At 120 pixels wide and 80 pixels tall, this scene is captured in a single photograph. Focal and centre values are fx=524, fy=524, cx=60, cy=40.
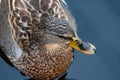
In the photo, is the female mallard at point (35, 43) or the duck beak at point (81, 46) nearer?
the duck beak at point (81, 46)

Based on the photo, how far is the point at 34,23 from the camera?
564 centimetres

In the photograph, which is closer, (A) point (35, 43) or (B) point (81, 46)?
(B) point (81, 46)

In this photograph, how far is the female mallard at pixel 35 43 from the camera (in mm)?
5613

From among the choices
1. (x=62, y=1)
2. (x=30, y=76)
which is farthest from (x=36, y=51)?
(x=62, y=1)

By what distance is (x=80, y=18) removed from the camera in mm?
6457

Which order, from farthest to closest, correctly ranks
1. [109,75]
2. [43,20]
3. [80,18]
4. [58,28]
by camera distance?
1. [80,18]
2. [109,75]
3. [43,20]
4. [58,28]

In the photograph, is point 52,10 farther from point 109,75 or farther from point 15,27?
point 109,75

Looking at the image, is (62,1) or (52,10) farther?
(62,1)

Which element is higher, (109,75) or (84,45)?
(84,45)

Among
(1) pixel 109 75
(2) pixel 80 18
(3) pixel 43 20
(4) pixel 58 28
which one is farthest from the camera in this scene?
(2) pixel 80 18

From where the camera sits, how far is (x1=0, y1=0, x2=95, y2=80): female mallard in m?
5.61

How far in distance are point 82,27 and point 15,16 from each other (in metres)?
1.02

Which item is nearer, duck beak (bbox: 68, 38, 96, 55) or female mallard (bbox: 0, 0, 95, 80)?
duck beak (bbox: 68, 38, 96, 55)

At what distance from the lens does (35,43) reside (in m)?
5.70
